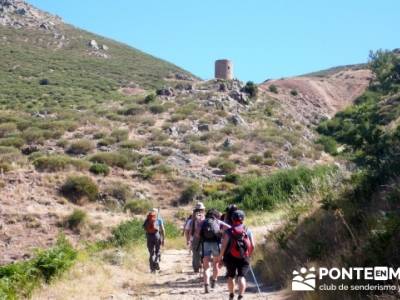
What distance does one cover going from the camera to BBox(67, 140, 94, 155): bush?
37909 mm

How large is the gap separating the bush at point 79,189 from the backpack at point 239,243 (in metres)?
22.5

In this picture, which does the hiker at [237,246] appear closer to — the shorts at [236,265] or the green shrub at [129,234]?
the shorts at [236,265]

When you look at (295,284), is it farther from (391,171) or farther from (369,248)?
(391,171)

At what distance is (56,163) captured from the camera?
107 ft

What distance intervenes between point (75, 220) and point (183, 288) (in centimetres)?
1590

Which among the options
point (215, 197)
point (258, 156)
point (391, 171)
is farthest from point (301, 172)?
point (391, 171)

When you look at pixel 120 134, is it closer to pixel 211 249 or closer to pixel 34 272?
pixel 34 272

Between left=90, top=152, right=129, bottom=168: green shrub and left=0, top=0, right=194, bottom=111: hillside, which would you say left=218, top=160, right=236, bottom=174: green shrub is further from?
left=0, top=0, right=194, bottom=111: hillside

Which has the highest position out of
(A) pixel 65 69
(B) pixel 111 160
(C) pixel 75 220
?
(A) pixel 65 69

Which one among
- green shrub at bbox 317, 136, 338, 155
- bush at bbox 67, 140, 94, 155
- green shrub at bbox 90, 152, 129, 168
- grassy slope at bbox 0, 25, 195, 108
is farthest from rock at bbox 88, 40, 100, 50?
green shrub at bbox 90, 152, 129, 168

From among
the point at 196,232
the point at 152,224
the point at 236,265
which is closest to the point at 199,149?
the point at 152,224

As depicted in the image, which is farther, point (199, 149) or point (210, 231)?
point (199, 149)

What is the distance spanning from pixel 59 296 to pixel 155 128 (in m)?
33.6

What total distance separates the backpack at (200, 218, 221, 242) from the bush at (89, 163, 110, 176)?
22905 millimetres
